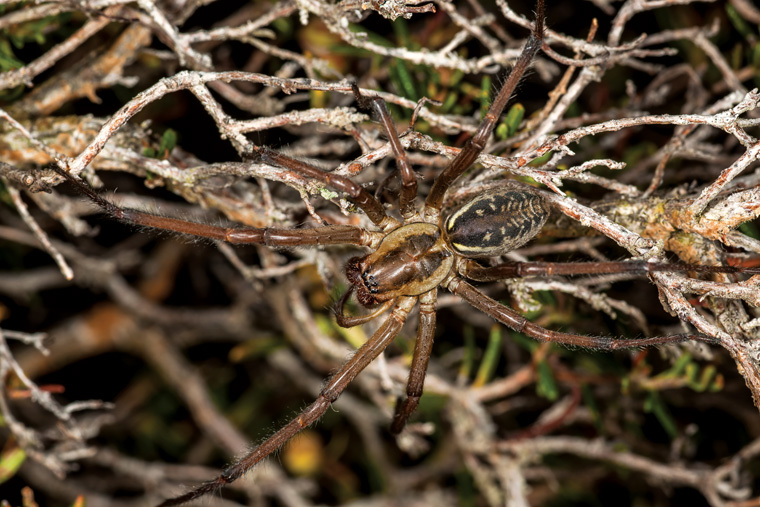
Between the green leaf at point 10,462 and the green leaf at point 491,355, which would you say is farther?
the green leaf at point 491,355

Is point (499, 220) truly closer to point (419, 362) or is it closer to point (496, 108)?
point (496, 108)

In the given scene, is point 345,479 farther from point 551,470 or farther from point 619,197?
point 619,197

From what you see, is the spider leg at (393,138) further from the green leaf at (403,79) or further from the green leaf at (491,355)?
the green leaf at (491,355)

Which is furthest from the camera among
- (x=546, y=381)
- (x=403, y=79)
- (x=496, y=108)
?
(x=546, y=381)

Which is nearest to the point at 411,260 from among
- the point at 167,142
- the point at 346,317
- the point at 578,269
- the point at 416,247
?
the point at 416,247

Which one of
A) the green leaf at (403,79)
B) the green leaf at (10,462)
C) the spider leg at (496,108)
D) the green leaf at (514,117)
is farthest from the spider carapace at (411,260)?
the green leaf at (10,462)

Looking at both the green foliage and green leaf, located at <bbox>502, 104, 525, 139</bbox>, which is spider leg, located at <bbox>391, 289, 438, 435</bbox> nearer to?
green leaf, located at <bbox>502, 104, 525, 139</bbox>

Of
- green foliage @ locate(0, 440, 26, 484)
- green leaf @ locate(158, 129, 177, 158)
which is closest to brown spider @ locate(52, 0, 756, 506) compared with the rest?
green leaf @ locate(158, 129, 177, 158)
